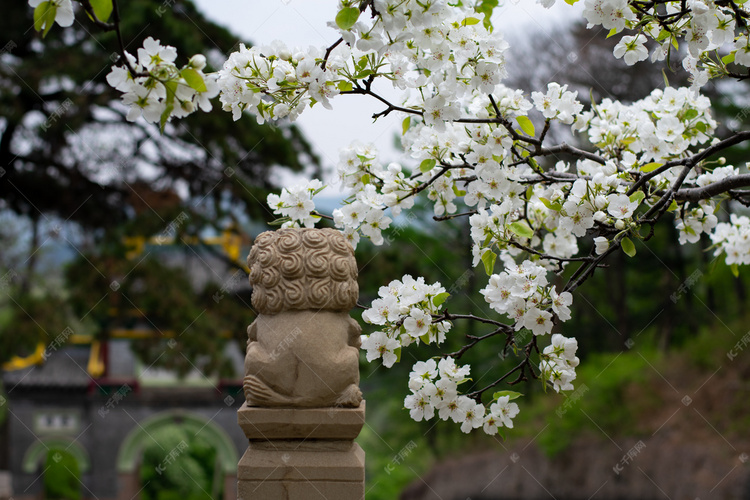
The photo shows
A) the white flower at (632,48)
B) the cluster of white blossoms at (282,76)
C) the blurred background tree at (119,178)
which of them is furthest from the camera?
the blurred background tree at (119,178)

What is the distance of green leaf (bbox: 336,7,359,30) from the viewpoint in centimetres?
209

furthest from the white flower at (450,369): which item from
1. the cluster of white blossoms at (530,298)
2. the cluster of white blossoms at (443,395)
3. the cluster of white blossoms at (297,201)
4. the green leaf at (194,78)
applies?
the green leaf at (194,78)

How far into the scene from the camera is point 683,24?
2551mm

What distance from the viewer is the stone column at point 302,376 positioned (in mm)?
3021

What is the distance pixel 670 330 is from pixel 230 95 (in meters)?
12.1

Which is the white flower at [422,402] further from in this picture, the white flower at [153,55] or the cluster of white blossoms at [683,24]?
the white flower at [153,55]

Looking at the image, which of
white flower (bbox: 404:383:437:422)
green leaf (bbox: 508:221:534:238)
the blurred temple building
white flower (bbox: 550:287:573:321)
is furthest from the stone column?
the blurred temple building

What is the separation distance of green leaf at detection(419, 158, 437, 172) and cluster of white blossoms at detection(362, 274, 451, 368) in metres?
0.45

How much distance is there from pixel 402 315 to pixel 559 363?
594 millimetres

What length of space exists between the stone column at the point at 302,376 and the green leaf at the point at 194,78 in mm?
1383

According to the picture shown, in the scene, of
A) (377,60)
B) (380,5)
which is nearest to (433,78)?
(377,60)

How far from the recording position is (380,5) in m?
2.13

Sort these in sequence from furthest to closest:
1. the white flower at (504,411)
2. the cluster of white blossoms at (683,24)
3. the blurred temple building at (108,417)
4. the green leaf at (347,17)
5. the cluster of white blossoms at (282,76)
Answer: the blurred temple building at (108,417), the white flower at (504,411), the cluster of white blossoms at (282,76), the cluster of white blossoms at (683,24), the green leaf at (347,17)

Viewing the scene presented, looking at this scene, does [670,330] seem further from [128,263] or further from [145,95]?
[145,95]
